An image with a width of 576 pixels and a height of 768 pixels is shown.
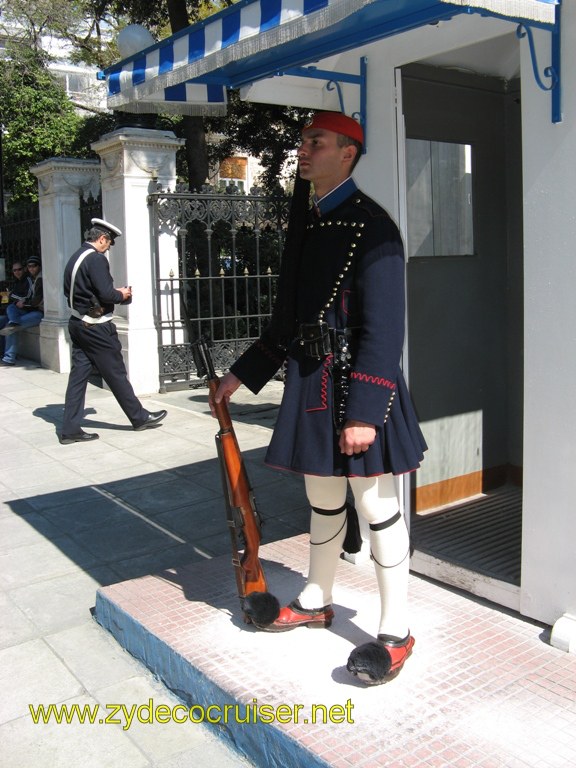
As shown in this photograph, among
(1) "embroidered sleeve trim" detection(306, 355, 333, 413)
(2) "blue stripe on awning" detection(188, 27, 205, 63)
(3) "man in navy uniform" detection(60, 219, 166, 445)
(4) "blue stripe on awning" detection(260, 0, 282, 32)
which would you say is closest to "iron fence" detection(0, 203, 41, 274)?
(3) "man in navy uniform" detection(60, 219, 166, 445)

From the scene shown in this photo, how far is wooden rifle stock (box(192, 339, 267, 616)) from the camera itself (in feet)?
10.5

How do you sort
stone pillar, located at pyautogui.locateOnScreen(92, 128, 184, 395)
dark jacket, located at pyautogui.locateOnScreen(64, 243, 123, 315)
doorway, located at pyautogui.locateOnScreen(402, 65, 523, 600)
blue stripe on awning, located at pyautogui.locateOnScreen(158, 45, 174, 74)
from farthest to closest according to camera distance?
stone pillar, located at pyautogui.locateOnScreen(92, 128, 184, 395)
dark jacket, located at pyautogui.locateOnScreen(64, 243, 123, 315)
doorway, located at pyautogui.locateOnScreen(402, 65, 523, 600)
blue stripe on awning, located at pyautogui.locateOnScreen(158, 45, 174, 74)

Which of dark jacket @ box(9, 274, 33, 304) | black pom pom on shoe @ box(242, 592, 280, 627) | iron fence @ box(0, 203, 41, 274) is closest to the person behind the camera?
black pom pom on shoe @ box(242, 592, 280, 627)

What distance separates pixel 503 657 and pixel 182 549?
2306 millimetres

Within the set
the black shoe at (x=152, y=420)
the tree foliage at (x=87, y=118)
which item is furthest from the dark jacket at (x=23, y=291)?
the black shoe at (x=152, y=420)

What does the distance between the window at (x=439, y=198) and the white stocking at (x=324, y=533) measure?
1847mm

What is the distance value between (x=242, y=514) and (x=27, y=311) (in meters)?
9.86

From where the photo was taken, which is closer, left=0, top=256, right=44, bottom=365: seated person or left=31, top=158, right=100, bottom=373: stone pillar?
left=31, top=158, right=100, bottom=373: stone pillar

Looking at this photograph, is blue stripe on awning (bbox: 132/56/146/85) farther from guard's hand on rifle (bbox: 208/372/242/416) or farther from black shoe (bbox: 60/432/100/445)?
black shoe (bbox: 60/432/100/445)

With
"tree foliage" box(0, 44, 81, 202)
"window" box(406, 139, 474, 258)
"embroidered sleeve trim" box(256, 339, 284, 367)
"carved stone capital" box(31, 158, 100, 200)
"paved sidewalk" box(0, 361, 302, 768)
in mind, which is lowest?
"paved sidewalk" box(0, 361, 302, 768)

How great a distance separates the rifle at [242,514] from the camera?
3.19m

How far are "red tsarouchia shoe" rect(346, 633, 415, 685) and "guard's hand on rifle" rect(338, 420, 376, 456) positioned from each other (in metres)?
0.71

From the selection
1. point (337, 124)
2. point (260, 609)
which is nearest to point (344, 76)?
point (337, 124)

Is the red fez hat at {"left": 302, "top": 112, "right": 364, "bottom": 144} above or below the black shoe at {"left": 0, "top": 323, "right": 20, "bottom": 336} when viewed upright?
above
